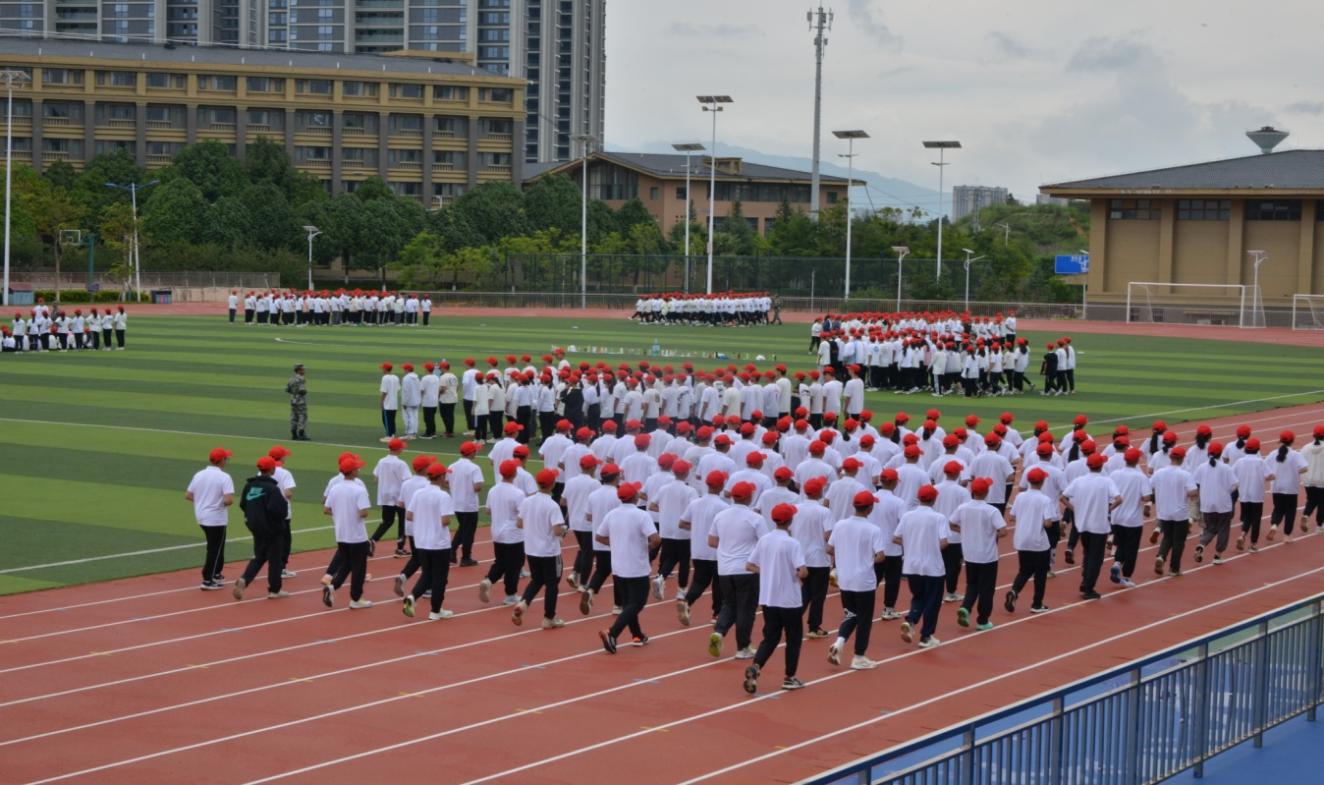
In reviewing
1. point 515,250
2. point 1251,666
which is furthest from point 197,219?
point 1251,666

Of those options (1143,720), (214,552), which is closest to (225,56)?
(214,552)

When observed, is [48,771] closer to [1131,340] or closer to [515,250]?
[1131,340]

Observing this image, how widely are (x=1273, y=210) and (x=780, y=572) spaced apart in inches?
2957

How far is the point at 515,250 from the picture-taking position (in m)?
101

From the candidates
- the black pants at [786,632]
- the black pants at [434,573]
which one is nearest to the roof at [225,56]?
the black pants at [434,573]

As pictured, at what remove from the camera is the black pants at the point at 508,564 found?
55.1ft

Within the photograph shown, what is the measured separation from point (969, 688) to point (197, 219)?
95.1 metres

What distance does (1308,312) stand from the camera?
80.1 meters

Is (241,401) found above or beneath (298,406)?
beneath

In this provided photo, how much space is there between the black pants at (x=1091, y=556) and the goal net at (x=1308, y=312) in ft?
216

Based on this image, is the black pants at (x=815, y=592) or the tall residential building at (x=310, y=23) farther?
the tall residential building at (x=310, y=23)

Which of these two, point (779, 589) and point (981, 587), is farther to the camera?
point (981, 587)

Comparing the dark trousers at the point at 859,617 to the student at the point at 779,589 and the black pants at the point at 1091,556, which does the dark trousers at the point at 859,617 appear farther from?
the black pants at the point at 1091,556

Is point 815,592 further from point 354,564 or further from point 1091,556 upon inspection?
point 354,564
